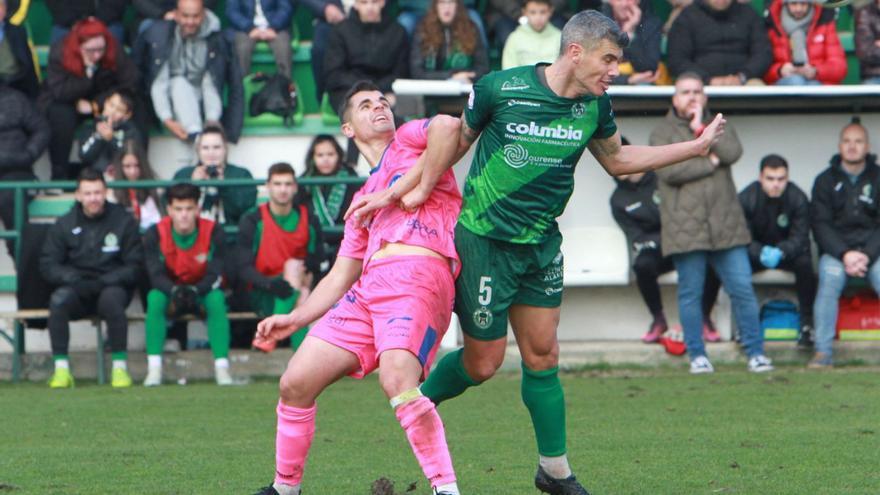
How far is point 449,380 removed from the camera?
661 centimetres

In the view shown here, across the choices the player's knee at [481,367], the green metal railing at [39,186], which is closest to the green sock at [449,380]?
the player's knee at [481,367]

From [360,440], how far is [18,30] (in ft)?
23.2

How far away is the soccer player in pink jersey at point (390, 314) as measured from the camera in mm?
5781

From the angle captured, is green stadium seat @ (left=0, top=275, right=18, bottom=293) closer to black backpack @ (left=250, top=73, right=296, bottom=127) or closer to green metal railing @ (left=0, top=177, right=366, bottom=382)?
green metal railing @ (left=0, top=177, right=366, bottom=382)

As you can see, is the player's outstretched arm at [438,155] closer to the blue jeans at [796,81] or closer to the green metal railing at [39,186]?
the green metal railing at [39,186]

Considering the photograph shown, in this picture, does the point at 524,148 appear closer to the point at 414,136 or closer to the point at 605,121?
the point at 605,121

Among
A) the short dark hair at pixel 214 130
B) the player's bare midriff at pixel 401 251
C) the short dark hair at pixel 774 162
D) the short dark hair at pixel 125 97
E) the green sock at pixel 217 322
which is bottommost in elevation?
the green sock at pixel 217 322

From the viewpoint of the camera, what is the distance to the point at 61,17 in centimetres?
1448

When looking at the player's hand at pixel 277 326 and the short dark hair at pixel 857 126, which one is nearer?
the player's hand at pixel 277 326

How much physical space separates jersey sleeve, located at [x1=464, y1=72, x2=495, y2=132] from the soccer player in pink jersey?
0.22 feet

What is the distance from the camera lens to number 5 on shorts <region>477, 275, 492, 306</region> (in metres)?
6.18

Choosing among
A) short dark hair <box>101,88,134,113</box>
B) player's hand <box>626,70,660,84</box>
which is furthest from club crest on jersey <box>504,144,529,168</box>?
short dark hair <box>101,88,134,113</box>

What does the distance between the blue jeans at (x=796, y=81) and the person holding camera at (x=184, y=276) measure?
204 inches

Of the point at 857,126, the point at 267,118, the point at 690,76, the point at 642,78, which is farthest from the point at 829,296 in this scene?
the point at 267,118
